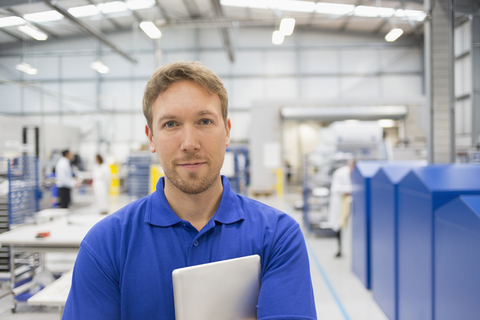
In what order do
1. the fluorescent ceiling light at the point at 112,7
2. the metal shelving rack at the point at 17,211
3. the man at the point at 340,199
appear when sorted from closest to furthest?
the metal shelving rack at the point at 17,211
the man at the point at 340,199
the fluorescent ceiling light at the point at 112,7

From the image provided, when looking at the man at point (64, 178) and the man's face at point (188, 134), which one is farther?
the man at point (64, 178)

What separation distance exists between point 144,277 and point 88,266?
0.17 meters

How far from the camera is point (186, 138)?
1.01 metres

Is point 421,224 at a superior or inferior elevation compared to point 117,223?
inferior

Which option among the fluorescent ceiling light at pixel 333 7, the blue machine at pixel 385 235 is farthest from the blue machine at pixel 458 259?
the fluorescent ceiling light at pixel 333 7

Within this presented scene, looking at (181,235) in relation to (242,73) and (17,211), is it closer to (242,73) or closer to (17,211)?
(17,211)

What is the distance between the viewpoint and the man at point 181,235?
37.6 inches

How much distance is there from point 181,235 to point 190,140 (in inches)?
12.6

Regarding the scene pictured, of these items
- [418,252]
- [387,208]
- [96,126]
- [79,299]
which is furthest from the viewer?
[96,126]

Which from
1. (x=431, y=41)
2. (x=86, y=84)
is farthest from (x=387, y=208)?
(x=86, y=84)

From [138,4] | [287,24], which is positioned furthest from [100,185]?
[138,4]

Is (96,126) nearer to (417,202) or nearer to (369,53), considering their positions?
(369,53)

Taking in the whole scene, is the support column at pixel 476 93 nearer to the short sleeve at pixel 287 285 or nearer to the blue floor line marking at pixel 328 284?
the blue floor line marking at pixel 328 284

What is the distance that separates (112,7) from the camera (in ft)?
42.1
